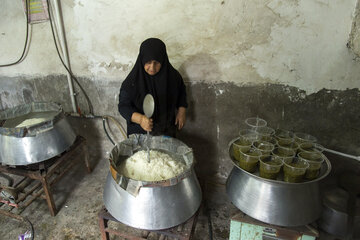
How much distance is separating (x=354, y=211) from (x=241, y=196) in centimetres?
109

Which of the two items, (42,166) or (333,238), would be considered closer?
(333,238)

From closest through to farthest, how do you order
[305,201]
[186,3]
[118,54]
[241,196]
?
[305,201] < [241,196] < [186,3] < [118,54]

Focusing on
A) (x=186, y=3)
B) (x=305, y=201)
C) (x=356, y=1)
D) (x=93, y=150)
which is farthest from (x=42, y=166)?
(x=356, y=1)

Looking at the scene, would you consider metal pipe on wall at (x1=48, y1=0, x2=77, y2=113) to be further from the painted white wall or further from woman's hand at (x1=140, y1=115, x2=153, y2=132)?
woman's hand at (x1=140, y1=115, x2=153, y2=132)

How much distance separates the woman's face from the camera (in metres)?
1.84

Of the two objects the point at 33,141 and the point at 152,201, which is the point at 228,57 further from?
the point at 33,141

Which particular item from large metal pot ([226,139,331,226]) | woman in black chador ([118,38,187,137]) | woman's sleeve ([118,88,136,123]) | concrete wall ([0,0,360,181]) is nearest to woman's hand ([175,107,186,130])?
woman in black chador ([118,38,187,137])

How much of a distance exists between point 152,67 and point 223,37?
2.53 feet

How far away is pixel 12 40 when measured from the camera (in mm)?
2885

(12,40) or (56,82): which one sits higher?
(12,40)

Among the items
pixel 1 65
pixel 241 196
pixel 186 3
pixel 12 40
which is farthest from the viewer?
pixel 1 65

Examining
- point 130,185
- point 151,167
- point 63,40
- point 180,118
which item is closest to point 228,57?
point 180,118

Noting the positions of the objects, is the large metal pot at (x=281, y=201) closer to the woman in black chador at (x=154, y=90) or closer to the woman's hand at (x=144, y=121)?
the woman's hand at (x=144, y=121)

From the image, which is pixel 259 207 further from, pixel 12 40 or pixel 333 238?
pixel 12 40
